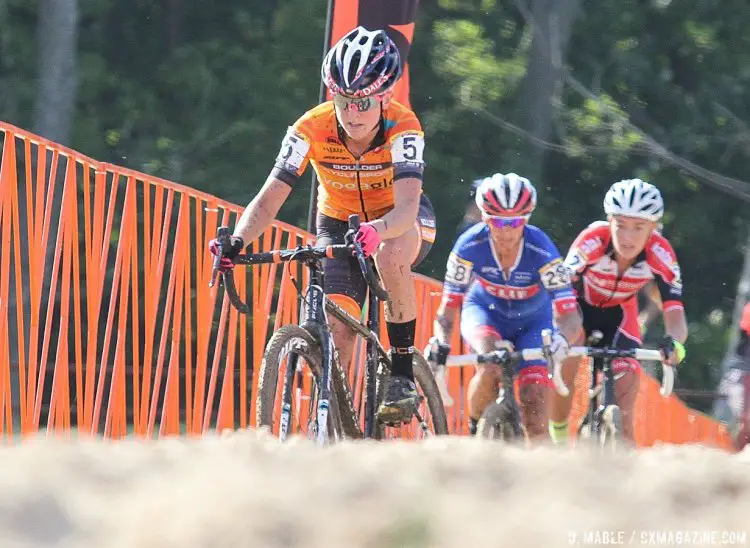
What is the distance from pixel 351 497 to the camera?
3.28 meters

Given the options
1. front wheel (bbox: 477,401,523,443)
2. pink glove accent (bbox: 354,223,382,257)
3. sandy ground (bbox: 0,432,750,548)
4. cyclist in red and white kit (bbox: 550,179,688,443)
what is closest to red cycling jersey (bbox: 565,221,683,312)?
cyclist in red and white kit (bbox: 550,179,688,443)

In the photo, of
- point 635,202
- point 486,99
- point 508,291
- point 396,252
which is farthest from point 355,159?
point 486,99

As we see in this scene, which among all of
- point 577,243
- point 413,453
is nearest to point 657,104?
point 577,243

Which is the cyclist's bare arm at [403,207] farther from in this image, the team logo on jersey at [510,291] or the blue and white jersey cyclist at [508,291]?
the team logo on jersey at [510,291]

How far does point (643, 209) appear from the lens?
855cm

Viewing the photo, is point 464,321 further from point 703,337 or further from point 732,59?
point 732,59

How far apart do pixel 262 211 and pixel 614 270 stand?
3225 mm

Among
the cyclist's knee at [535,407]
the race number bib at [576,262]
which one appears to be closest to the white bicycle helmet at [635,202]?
the race number bib at [576,262]

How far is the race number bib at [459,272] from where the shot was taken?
7793 mm

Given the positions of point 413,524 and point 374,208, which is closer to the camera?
point 413,524

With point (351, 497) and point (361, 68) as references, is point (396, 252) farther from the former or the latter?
point (351, 497)

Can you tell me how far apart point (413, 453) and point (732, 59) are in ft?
71.5

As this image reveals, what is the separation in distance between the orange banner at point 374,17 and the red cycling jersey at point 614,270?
4.56 ft

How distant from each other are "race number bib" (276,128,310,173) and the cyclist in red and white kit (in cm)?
273
